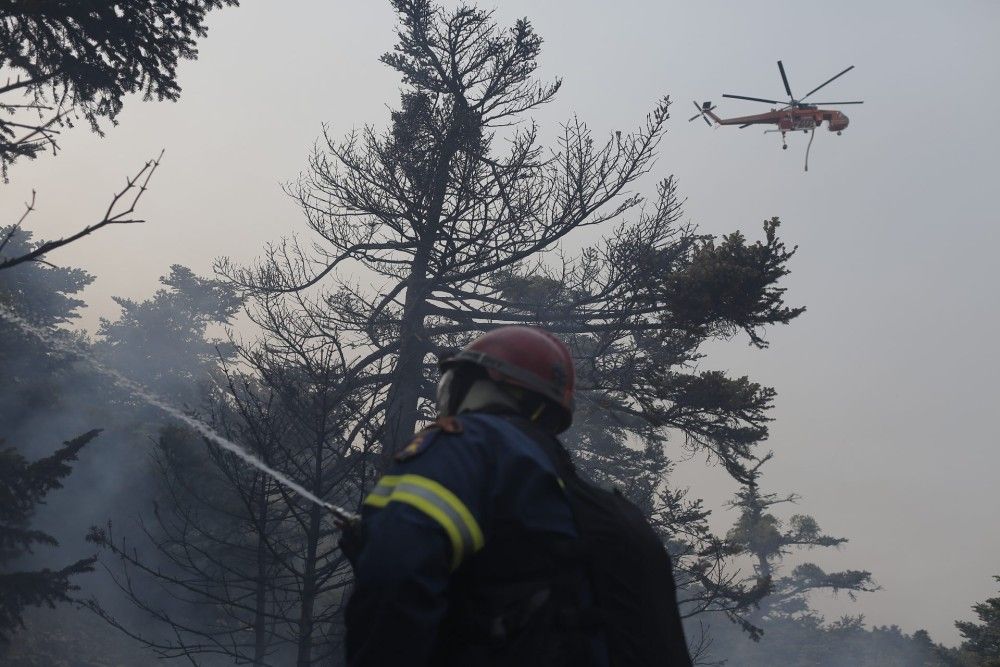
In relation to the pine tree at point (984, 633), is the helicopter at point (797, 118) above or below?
above

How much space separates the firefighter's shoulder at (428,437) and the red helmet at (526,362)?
376 mm

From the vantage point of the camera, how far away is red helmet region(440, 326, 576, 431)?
9.22 ft

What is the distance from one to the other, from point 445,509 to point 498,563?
0.24 metres

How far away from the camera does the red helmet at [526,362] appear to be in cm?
281

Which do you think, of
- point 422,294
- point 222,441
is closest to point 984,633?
point 422,294

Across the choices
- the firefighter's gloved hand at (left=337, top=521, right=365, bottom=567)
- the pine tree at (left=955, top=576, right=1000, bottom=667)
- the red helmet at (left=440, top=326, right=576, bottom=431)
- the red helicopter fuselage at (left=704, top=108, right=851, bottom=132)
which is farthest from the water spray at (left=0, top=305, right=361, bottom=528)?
the red helicopter fuselage at (left=704, top=108, right=851, bottom=132)

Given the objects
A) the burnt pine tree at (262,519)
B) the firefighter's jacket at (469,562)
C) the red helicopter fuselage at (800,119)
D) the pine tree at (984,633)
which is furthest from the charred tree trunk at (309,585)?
the red helicopter fuselage at (800,119)

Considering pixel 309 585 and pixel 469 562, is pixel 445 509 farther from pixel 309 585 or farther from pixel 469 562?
pixel 309 585

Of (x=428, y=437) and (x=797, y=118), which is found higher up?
(x=797, y=118)

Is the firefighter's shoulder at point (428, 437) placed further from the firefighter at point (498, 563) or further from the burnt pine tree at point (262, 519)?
the burnt pine tree at point (262, 519)

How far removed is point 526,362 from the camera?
283cm

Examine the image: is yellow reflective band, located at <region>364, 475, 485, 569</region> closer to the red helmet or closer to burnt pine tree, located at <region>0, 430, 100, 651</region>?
the red helmet

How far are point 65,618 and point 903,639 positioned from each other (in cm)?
4271

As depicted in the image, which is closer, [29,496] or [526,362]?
[526,362]
